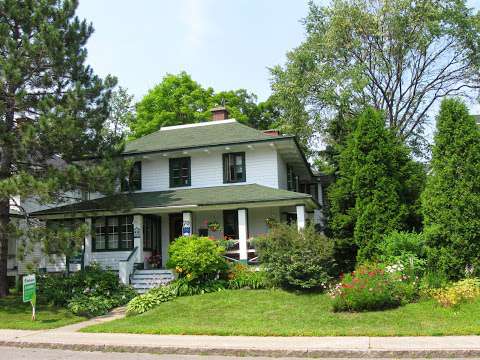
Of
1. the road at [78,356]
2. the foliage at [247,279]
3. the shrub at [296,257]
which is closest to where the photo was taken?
the road at [78,356]

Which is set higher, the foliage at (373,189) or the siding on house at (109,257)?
the foliage at (373,189)

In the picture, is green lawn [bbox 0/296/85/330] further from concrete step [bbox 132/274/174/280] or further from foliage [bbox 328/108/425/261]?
foliage [bbox 328/108/425/261]

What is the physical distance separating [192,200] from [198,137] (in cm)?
460

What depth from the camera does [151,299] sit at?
1617 centimetres

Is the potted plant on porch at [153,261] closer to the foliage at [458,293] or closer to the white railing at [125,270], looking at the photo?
the white railing at [125,270]

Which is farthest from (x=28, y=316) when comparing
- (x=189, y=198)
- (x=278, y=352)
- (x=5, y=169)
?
(x=278, y=352)

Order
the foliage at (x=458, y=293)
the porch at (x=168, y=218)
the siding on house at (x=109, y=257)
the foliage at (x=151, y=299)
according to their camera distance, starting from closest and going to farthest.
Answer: the foliage at (x=458, y=293) → the foliage at (x=151, y=299) → the porch at (x=168, y=218) → the siding on house at (x=109, y=257)

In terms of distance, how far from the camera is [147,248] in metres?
22.1

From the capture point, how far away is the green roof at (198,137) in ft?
74.1

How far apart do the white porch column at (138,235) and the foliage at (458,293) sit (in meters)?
12.1

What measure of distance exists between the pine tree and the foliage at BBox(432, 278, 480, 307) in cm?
1150

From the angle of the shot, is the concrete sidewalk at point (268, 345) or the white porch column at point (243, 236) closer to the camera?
the concrete sidewalk at point (268, 345)

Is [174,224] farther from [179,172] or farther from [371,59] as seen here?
[371,59]

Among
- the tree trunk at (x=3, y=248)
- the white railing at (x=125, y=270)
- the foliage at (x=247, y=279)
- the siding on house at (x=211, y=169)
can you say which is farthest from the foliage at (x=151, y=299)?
the siding on house at (x=211, y=169)
